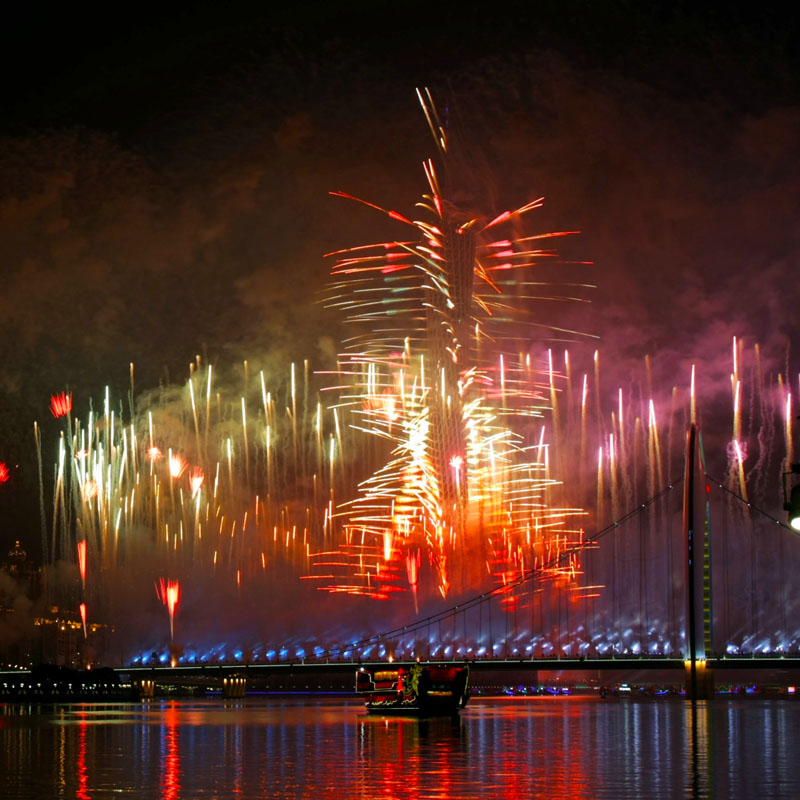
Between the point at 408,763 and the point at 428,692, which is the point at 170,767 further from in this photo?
the point at 428,692

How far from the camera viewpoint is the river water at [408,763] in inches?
998

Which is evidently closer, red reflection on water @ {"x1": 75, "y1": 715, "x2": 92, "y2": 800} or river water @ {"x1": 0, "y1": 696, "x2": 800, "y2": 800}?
red reflection on water @ {"x1": 75, "y1": 715, "x2": 92, "y2": 800}

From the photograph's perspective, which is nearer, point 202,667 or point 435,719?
point 435,719

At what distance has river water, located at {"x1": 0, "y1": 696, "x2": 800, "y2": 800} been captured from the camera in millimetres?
25359

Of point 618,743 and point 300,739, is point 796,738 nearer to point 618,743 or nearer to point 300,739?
point 618,743

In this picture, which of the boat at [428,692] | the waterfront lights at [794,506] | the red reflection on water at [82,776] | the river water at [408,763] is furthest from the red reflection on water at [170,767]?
the boat at [428,692]

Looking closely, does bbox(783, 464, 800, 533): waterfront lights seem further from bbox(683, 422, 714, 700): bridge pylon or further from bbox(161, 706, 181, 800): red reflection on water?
bbox(683, 422, 714, 700): bridge pylon

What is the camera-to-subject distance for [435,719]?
70125 mm

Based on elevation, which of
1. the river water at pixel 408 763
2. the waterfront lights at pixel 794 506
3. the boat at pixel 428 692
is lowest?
the boat at pixel 428 692

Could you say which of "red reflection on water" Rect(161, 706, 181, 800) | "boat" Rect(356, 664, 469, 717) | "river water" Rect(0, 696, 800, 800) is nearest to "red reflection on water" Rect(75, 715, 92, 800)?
"river water" Rect(0, 696, 800, 800)

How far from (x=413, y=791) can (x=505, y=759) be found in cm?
983

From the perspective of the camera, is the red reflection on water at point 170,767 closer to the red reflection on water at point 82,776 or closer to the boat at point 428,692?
the red reflection on water at point 82,776

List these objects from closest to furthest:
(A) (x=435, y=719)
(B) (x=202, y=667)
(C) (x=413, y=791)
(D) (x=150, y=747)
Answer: (C) (x=413, y=791), (D) (x=150, y=747), (A) (x=435, y=719), (B) (x=202, y=667)

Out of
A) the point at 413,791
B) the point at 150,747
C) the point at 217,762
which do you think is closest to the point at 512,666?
the point at 150,747
